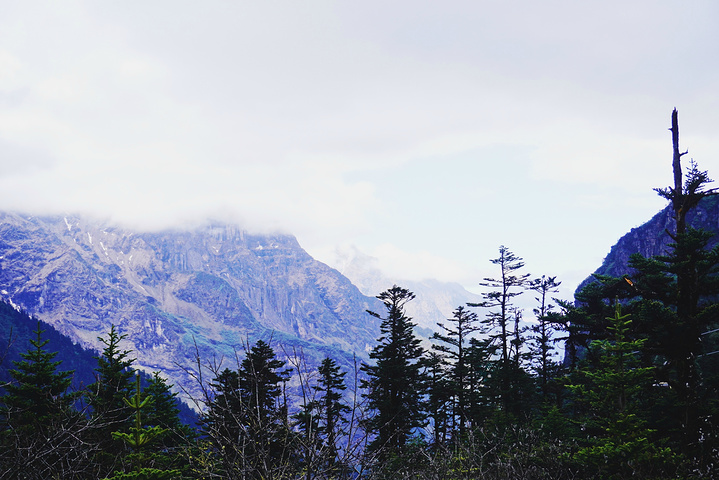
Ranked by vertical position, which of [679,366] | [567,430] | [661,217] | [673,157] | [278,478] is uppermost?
[661,217]

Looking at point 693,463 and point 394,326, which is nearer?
point 693,463

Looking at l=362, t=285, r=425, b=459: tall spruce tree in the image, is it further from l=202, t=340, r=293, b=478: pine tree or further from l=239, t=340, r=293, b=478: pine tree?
l=202, t=340, r=293, b=478: pine tree

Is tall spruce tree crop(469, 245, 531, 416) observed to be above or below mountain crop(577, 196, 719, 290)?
below

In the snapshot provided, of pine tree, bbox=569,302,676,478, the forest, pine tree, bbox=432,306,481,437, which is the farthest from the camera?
pine tree, bbox=432,306,481,437

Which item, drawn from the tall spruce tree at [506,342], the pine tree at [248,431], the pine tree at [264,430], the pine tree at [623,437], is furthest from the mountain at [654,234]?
the pine tree at [248,431]

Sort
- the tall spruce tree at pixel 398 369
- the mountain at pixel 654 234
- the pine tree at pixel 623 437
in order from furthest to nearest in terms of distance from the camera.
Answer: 1. the mountain at pixel 654 234
2. the tall spruce tree at pixel 398 369
3. the pine tree at pixel 623 437

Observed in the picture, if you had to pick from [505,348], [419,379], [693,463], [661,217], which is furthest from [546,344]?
[661,217]

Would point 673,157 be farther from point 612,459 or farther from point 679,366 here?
point 612,459

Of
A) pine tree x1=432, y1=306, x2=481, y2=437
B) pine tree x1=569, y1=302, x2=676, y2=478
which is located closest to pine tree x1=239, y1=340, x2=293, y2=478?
pine tree x1=569, y1=302, x2=676, y2=478

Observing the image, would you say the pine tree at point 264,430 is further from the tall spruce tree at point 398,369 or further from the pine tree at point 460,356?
the pine tree at point 460,356

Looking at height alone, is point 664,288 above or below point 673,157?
below

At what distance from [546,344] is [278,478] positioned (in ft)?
118

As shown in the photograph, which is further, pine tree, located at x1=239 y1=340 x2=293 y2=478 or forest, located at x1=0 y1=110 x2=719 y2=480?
forest, located at x1=0 y1=110 x2=719 y2=480

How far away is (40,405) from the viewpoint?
21.5 m
